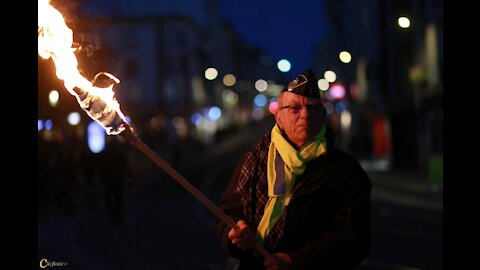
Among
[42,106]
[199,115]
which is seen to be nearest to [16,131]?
[42,106]

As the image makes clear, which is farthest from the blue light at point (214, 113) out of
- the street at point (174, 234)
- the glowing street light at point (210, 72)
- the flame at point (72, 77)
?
the flame at point (72, 77)

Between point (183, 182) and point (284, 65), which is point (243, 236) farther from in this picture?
point (284, 65)

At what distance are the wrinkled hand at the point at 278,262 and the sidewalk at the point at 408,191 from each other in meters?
18.1

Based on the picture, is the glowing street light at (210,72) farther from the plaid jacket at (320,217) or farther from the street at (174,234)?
the plaid jacket at (320,217)

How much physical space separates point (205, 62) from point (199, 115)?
1211cm

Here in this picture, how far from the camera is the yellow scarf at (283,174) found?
14.2ft

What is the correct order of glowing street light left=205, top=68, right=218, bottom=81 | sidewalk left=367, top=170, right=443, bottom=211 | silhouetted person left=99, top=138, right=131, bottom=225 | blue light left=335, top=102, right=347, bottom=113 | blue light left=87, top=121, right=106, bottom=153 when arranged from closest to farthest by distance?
glowing street light left=205, top=68, right=218, bottom=81, silhouetted person left=99, top=138, right=131, bottom=225, sidewalk left=367, top=170, right=443, bottom=211, blue light left=87, top=121, right=106, bottom=153, blue light left=335, top=102, right=347, bottom=113

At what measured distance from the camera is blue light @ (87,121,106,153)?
25892 mm

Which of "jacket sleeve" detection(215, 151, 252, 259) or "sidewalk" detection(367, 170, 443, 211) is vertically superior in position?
"jacket sleeve" detection(215, 151, 252, 259)

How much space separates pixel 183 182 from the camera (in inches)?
160

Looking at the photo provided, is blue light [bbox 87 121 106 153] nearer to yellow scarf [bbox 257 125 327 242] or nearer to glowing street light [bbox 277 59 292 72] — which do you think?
glowing street light [bbox 277 59 292 72]

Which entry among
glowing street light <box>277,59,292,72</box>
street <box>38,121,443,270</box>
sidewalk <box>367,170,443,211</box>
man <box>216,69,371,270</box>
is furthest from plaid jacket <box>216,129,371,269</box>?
sidewalk <box>367,170,443,211</box>

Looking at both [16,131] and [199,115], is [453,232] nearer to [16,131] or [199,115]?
[16,131]

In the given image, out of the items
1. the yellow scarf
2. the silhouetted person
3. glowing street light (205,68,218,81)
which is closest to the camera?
the yellow scarf
